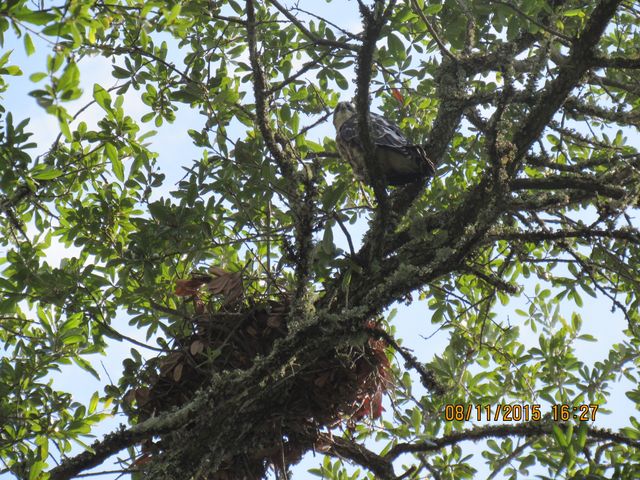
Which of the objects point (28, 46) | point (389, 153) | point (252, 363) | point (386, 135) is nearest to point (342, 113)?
point (386, 135)

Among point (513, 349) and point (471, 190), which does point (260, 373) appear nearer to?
point (471, 190)

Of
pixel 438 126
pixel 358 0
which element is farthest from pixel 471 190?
pixel 358 0

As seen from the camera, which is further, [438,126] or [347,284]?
[438,126]

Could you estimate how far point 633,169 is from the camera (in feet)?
11.2

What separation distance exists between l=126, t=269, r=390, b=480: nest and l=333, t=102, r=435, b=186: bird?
917mm

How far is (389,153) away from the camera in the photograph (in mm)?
3967

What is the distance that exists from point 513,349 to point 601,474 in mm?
1803

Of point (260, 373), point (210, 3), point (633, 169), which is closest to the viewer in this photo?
point (260, 373)

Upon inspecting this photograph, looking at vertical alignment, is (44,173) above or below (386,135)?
below

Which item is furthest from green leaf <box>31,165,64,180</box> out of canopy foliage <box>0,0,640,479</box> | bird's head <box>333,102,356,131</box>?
bird's head <box>333,102,356,131</box>

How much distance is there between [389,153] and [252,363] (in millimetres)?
1364

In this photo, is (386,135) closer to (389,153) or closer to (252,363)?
(389,153)
